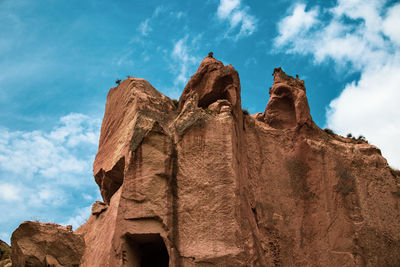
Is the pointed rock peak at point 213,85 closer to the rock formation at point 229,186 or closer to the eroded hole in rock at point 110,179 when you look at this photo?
the rock formation at point 229,186

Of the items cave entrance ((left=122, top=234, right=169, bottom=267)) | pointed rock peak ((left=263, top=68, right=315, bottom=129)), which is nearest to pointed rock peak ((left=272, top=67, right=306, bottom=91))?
pointed rock peak ((left=263, top=68, right=315, bottom=129))

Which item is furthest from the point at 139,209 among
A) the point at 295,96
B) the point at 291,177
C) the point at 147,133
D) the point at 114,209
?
the point at 295,96

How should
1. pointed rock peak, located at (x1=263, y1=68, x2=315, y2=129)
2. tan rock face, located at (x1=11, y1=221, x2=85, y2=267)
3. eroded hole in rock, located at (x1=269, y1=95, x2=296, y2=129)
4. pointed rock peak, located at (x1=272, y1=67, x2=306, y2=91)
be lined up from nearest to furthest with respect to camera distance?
1. tan rock face, located at (x1=11, y1=221, x2=85, y2=267)
2. pointed rock peak, located at (x1=263, y1=68, x2=315, y2=129)
3. eroded hole in rock, located at (x1=269, y1=95, x2=296, y2=129)
4. pointed rock peak, located at (x1=272, y1=67, x2=306, y2=91)

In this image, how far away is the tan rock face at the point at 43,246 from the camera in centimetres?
1466

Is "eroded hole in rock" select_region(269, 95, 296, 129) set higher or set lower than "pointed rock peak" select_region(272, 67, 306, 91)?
lower

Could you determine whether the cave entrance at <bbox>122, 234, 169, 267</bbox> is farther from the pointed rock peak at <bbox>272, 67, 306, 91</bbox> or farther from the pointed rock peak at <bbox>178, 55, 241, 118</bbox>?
the pointed rock peak at <bbox>272, 67, 306, 91</bbox>

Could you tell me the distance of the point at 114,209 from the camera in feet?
46.1

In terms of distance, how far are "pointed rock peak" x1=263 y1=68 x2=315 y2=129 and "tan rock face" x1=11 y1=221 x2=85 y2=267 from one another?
8700mm

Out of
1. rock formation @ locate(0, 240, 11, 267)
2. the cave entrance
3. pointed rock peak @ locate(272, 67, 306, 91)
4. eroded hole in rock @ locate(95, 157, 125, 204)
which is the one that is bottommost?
the cave entrance

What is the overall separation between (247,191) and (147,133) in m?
3.74

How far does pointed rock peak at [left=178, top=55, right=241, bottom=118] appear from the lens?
16.7 m

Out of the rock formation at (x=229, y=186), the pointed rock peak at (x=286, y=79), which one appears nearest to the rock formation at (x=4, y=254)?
the rock formation at (x=229, y=186)

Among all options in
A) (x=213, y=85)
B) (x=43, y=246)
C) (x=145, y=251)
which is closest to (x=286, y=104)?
(x=213, y=85)

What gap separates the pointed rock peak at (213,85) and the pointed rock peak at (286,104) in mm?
2294
